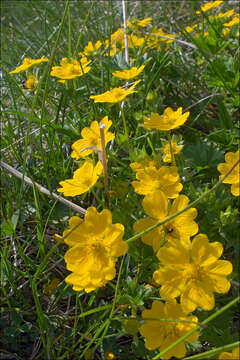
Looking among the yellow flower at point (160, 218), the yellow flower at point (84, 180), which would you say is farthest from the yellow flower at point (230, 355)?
the yellow flower at point (84, 180)

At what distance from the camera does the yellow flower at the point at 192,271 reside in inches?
43.5

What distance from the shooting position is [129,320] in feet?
3.73

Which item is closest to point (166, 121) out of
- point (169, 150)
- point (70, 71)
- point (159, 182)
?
point (169, 150)

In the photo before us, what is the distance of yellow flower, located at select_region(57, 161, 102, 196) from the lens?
4.41ft

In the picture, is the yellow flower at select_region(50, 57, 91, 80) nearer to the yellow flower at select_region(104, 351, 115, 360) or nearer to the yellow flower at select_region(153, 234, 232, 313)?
the yellow flower at select_region(153, 234, 232, 313)

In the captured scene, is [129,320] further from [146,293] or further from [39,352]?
[39,352]

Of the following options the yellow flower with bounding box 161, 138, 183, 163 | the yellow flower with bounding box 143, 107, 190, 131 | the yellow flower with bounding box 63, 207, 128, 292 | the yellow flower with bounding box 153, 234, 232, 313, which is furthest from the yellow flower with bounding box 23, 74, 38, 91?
the yellow flower with bounding box 153, 234, 232, 313

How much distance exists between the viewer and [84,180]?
1.37 meters

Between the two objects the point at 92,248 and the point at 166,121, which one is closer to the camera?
the point at 92,248

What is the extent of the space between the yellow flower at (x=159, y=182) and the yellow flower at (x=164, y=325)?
0.36 m

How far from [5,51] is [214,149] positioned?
2001mm

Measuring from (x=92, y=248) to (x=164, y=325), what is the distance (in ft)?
1.05

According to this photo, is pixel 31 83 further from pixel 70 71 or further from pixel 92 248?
pixel 92 248

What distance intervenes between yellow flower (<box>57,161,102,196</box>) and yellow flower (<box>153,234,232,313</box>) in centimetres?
37
